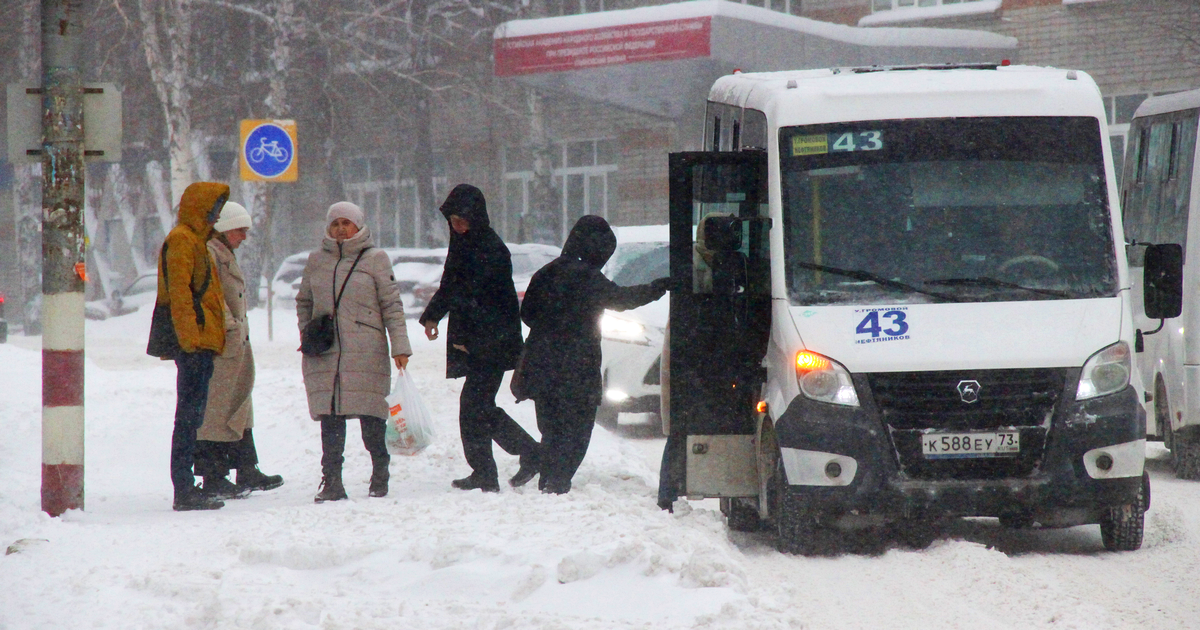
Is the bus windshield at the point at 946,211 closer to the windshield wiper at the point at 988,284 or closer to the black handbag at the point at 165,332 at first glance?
the windshield wiper at the point at 988,284

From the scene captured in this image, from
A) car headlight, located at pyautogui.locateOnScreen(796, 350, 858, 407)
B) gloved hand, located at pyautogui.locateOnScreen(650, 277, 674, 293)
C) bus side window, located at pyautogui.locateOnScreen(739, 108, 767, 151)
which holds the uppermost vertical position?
bus side window, located at pyautogui.locateOnScreen(739, 108, 767, 151)

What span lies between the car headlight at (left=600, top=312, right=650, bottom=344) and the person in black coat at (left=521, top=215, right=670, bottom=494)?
424 centimetres

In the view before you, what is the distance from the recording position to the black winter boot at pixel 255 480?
9055 mm

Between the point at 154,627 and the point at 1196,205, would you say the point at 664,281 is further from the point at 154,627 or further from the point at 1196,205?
the point at 1196,205

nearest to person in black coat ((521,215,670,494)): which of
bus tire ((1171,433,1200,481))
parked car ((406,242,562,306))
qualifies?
bus tire ((1171,433,1200,481))

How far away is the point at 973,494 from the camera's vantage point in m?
6.62

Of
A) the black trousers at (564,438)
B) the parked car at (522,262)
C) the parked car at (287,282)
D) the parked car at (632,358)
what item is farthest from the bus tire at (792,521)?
the parked car at (287,282)

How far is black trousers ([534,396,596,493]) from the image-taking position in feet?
26.9

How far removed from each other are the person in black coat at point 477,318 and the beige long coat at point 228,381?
4.03 ft

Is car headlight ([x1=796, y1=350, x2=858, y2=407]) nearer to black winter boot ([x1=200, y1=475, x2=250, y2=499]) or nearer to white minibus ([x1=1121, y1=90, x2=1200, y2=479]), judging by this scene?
white minibus ([x1=1121, y1=90, x2=1200, y2=479])

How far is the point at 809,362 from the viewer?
6.75 m

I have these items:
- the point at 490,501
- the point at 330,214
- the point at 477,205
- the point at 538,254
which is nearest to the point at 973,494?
the point at 490,501

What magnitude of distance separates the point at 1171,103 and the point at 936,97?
16.3ft

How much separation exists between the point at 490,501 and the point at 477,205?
2.01 metres
